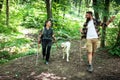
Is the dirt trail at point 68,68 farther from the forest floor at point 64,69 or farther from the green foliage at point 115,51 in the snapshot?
the green foliage at point 115,51

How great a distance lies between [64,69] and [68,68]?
0.20m

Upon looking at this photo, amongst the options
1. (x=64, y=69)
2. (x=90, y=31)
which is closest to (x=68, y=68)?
(x=64, y=69)

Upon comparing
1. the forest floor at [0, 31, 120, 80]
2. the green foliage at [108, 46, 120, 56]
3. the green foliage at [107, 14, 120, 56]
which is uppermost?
the green foliage at [107, 14, 120, 56]

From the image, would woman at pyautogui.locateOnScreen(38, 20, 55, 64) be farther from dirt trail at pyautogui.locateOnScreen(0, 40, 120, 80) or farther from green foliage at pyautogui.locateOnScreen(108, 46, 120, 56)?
green foliage at pyautogui.locateOnScreen(108, 46, 120, 56)

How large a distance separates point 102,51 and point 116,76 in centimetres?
316

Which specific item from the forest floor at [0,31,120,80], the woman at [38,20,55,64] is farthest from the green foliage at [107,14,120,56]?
the woman at [38,20,55,64]

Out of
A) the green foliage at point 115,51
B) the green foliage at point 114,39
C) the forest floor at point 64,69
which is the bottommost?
the forest floor at point 64,69

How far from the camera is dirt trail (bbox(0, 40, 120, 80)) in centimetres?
870

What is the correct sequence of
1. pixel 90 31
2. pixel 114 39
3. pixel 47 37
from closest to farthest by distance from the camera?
1. pixel 90 31
2. pixel 47 37
3. pixel 114 39

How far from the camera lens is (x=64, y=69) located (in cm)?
939

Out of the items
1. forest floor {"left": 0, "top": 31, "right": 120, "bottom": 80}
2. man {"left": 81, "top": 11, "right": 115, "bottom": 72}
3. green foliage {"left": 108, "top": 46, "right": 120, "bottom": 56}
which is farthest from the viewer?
green foliage {"left": 108, "top": 46, "right": 120, "bottom": 56}

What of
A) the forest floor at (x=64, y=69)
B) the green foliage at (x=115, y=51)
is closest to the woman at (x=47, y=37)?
the forest floor at (x=64, y=69)

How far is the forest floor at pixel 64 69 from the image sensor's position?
8.67m

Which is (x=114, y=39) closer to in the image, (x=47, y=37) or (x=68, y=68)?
(x=68, y=68)
